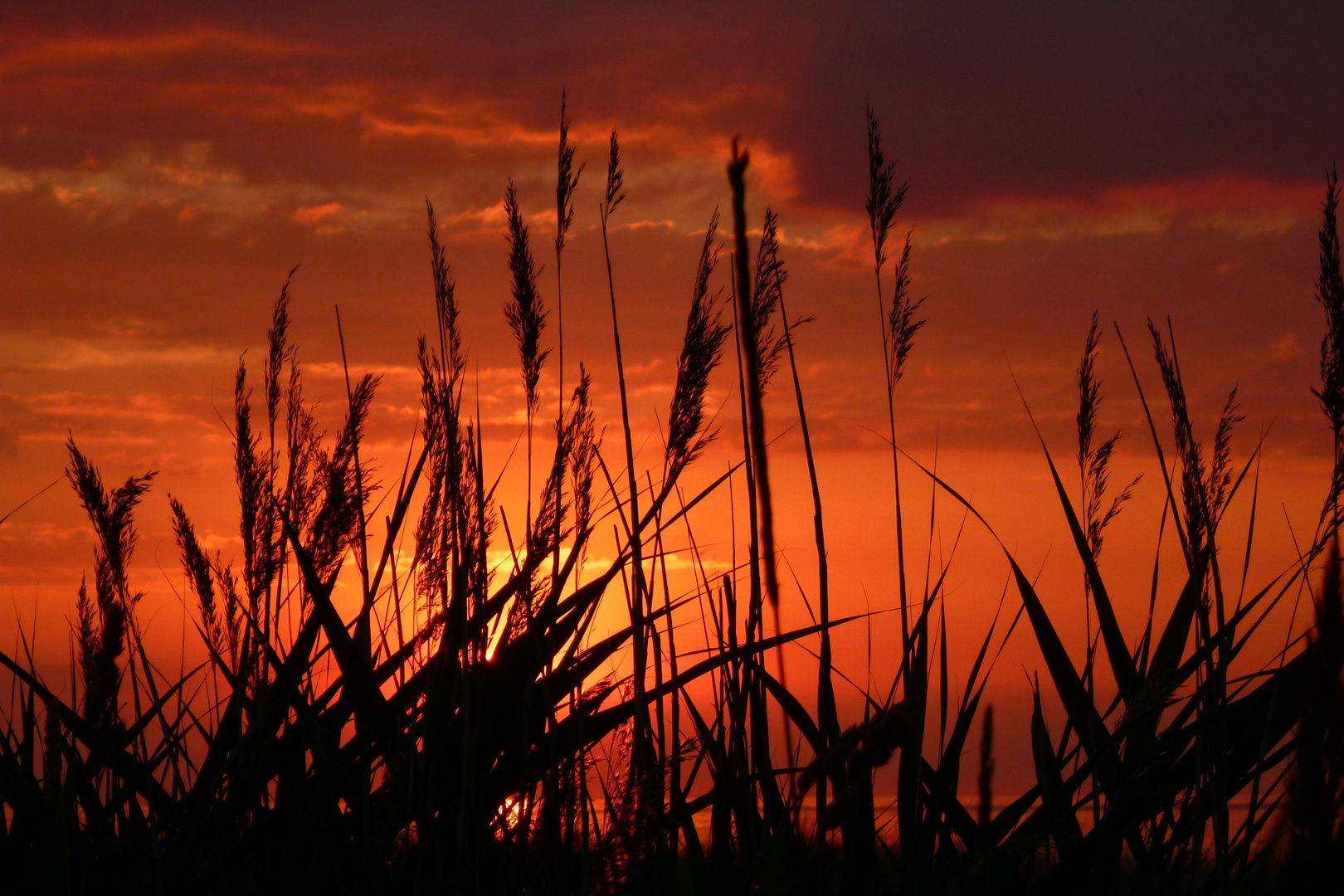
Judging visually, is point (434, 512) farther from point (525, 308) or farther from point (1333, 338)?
point (1333, 338)

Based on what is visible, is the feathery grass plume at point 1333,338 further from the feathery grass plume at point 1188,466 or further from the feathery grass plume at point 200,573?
the feathery grass plume at point 200,573

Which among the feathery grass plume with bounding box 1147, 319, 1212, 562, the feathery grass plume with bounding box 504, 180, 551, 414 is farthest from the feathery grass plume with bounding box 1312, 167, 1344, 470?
the feathery grass plume with bounding box 504, 180, 551, 414

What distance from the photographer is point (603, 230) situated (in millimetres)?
1695

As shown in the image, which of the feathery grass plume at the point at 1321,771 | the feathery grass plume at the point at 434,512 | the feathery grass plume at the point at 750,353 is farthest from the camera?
the feathery grass plume at the point at 434,512

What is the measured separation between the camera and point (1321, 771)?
437 millimetres

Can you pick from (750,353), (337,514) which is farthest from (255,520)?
(750,353)

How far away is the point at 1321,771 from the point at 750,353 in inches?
15.1

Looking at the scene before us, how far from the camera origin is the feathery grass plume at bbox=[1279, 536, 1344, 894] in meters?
0.43

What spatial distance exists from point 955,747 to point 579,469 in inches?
33.3

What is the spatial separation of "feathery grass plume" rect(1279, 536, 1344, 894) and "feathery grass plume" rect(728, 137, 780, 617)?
12.8 inches

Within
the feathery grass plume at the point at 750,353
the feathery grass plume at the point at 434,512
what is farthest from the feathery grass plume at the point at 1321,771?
the feathery grass plume at the point at 434,512

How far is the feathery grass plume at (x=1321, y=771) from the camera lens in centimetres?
43

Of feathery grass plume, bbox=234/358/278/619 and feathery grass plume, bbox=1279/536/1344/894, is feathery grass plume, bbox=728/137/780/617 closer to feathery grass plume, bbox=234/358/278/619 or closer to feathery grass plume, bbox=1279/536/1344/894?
feathery grass plume, bbox=1279/536/1344/894

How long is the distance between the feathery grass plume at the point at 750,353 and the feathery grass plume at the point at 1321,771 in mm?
325
